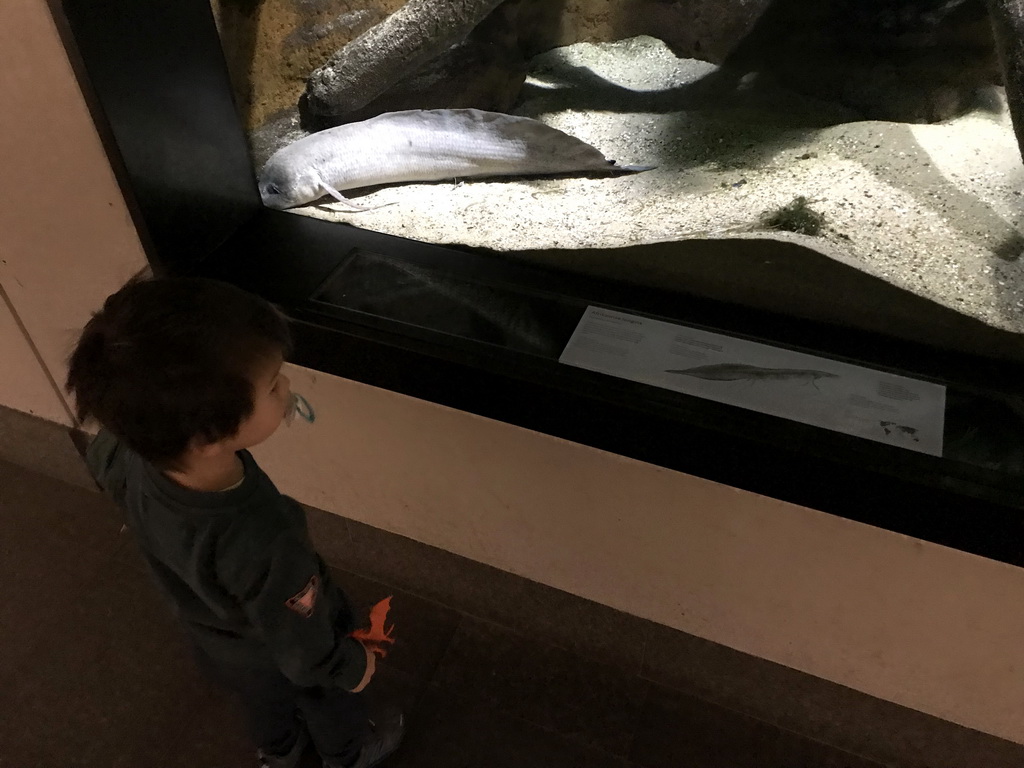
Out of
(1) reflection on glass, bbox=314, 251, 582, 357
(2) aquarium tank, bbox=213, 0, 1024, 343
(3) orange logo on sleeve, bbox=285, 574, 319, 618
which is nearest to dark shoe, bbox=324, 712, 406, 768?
(3) orange logo on sleeve, bbox=285, 574, 319, 618

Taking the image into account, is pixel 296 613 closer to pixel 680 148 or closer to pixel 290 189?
pixel 290 189

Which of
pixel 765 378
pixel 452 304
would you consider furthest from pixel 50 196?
pixel 765 378

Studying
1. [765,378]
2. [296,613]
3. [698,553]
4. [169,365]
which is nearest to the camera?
[169,365]

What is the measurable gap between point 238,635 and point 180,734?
60cm

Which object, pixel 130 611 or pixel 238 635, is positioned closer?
pixel 238 635

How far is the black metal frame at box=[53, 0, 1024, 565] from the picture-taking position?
2.81 ft

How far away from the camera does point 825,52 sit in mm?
1572

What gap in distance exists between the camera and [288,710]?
114cm

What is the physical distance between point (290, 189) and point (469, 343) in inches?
23.4

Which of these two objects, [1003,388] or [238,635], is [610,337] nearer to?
[1003,388]

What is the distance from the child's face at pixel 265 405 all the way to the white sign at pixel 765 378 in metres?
0.41

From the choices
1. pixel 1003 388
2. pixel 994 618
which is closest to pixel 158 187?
pixel 1003 388

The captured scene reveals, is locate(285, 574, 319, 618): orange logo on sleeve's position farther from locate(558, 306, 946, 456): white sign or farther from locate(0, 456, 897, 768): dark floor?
locate(0, 456, 897, 768): dark floor

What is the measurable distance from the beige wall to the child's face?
15.5 inches
